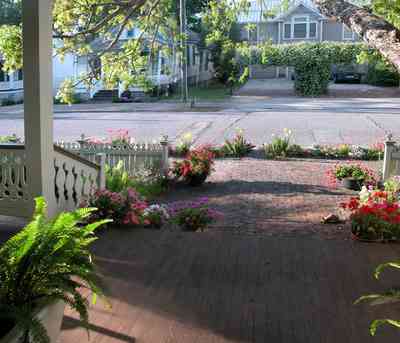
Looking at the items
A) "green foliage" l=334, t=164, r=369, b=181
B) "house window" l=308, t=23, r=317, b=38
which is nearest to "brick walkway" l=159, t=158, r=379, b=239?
"green foliage" l=334, t=164, r=369, b=181

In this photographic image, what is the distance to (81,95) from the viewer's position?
39844mm

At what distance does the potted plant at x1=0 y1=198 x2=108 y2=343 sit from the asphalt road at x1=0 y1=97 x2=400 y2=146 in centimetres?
1572

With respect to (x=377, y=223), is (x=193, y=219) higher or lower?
lower

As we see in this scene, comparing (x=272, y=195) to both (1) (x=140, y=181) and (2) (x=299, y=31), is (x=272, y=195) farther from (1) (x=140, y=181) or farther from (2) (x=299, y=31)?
(2) (x=299, y=31)

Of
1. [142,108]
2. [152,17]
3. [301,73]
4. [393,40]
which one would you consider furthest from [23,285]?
[301,73]

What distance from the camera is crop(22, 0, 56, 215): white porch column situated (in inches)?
207

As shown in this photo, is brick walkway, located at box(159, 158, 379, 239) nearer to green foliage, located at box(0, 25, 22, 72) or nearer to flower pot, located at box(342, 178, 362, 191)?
flower pot, located at box(342, 178, 362, 191)

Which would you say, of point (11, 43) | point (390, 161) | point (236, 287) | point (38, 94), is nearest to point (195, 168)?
point (390, 161)

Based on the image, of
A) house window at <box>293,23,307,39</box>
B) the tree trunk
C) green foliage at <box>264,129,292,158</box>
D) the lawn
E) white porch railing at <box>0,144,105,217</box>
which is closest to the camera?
the tree trunk

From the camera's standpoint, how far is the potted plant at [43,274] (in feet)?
9.02

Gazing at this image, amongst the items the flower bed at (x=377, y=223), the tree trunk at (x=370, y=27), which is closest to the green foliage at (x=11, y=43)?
the tree trunk at (x=370, y=27)

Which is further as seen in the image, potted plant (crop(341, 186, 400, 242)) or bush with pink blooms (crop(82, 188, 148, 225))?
bush with pink blooms (crop(82, 188, 148, 225))

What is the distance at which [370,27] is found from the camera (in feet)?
13.1

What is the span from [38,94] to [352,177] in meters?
7.83
